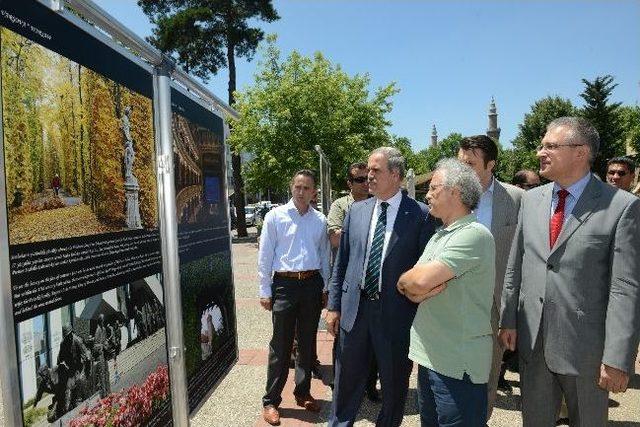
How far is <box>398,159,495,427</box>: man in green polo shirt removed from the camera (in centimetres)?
228

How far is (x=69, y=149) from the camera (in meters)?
1.58

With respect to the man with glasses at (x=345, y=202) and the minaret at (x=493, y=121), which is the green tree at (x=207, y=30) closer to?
the man with glasses at (x=345, y=202)

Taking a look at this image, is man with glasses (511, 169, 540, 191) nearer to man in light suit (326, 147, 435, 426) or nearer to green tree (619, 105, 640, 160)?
man in light suit (326, 147, 435, 426)

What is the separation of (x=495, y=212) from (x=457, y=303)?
46.7 inches

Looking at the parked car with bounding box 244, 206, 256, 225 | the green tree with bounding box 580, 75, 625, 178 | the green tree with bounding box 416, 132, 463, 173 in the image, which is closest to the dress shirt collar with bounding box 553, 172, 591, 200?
the parked car with bounding box 244, 206, 256, 225

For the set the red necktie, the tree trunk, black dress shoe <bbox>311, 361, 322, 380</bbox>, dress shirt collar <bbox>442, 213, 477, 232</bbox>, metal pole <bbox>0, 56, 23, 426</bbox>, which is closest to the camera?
metal pole <bbox>0, 56, 23, 426</bbox>

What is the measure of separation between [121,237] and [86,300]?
1.05 feet

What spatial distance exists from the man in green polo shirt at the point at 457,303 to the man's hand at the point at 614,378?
1.83ft

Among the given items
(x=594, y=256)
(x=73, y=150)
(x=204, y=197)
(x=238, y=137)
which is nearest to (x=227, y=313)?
(x=204, y=197)

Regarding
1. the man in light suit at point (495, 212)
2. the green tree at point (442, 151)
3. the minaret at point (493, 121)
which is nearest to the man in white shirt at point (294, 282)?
the man in light suit at point (495, 212)

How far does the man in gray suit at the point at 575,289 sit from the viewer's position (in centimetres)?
224

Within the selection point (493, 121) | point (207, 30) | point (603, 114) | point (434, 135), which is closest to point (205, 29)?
point (207, 30)

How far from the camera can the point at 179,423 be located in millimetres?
2275

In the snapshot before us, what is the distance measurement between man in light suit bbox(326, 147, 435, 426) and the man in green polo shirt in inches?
23.0
